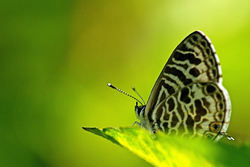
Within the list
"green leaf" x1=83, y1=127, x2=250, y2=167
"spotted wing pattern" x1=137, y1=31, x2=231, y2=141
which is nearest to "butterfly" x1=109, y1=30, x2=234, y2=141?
"spotted wing pattern" x1=137, y1=31, x2=231, y2=141

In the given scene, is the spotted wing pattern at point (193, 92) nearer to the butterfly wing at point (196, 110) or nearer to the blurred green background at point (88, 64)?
the butterfly wing at point (196, 110)

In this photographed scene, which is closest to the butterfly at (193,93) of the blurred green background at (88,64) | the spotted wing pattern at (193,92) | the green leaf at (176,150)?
the spotted wing pattern at (193,92)

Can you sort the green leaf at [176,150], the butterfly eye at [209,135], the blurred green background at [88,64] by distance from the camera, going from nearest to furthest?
the green leaf at [176,150] → the butterfly eye at [209,135] → the blurred green background at [88,64]

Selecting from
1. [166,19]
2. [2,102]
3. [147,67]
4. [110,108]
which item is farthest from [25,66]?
[166,19]

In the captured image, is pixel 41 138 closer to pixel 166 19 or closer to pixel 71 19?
pixel 71 19

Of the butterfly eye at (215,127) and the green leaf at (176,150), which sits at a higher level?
the butterfly eye at (215,127)

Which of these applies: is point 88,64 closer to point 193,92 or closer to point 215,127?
point 193,92

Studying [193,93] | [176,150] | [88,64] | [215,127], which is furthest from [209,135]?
[88,64]
